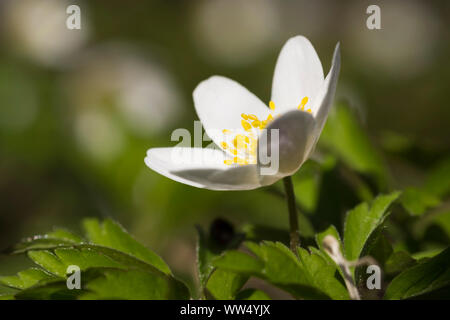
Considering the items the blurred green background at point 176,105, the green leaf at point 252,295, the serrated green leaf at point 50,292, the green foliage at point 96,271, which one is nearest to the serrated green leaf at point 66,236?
the green foliage at point 96,271

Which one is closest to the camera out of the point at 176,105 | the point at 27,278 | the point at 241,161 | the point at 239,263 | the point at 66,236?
the point at 239,263

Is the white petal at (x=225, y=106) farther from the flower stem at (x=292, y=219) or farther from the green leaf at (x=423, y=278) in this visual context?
the green leaf at (x=423, y=278)

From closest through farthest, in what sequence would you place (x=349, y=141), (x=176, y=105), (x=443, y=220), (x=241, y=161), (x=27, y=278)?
(x=27, y=278) < (x=241, y=161) < (x=443, y=220) < (x=349, y=141) < (x=176, y=105)

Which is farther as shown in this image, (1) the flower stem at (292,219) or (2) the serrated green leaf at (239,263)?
(1) the flower stem at (292,219)

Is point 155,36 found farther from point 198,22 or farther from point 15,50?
point 15,50

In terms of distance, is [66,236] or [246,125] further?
[246,125]

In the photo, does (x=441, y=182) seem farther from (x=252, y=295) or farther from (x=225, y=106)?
(x=252, y=295)

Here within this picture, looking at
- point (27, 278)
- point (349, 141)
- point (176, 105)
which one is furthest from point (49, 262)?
point (176, 105)
